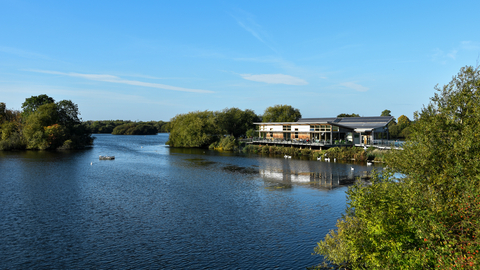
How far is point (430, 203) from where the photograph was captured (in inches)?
429

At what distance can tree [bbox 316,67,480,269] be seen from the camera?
922 centimetres

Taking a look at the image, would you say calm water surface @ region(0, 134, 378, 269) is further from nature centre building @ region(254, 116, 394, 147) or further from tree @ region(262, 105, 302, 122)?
tree @ region(262, 105, 302, 122)

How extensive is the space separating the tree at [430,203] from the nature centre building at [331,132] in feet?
161

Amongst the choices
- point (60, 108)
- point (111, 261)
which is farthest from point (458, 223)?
point (60, 108)

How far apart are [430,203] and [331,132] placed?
181 ft

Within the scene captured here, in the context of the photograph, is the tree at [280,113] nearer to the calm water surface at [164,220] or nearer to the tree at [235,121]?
the tree at [235,121]

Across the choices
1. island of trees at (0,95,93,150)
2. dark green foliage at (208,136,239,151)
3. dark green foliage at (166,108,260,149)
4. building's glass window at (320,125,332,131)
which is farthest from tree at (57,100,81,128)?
building's glass window at (320,125,332,131)

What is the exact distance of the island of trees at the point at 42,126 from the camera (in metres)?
75.6

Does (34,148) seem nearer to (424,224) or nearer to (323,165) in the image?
(323,165)

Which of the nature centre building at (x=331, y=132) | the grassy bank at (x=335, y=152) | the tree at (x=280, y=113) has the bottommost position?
the grassy bank at (x=335, y=152)

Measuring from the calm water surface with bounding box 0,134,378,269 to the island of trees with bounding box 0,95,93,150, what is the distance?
134 feet

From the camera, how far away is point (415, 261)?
9.66 meters

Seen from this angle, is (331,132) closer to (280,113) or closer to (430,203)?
(280,113)

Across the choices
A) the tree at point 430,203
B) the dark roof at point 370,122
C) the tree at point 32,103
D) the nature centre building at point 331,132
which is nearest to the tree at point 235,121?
the nature centre building at point 331,132
